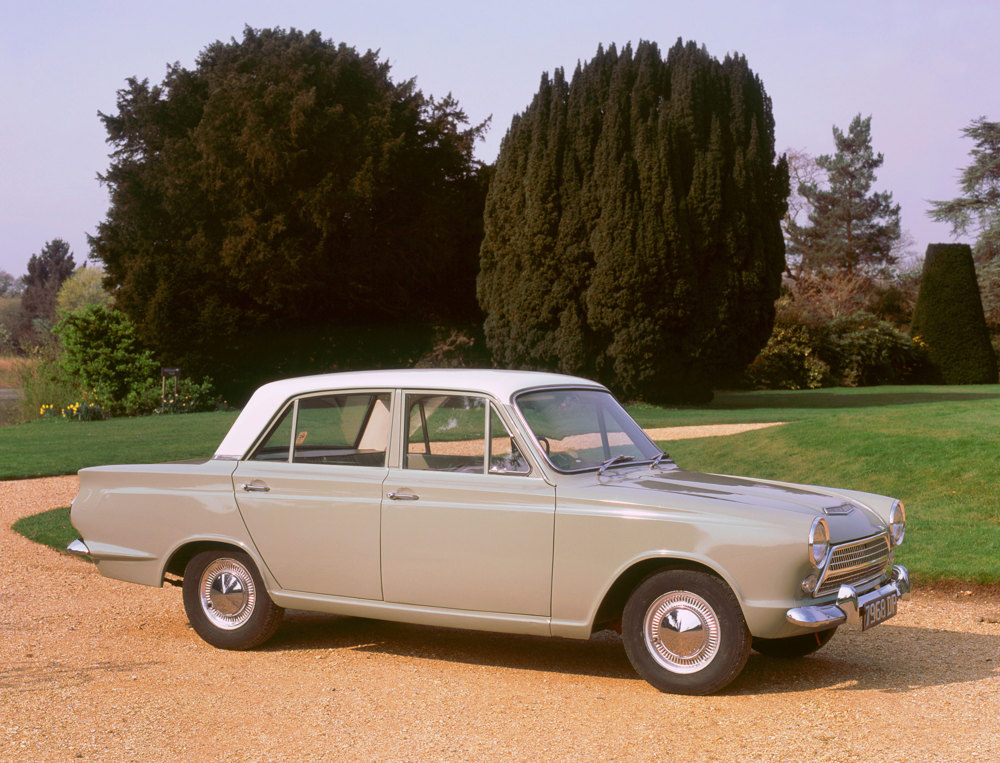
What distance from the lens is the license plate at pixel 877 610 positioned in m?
4.97

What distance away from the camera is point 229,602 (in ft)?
20.2

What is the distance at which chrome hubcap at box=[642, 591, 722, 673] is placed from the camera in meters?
4.98

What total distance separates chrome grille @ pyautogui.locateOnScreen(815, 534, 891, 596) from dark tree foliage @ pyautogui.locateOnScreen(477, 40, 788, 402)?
69.9 feet

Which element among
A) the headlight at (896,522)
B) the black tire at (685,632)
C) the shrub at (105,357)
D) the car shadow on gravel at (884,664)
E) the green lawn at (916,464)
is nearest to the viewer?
the black tire at (685,632)

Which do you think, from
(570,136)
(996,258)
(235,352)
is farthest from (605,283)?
(996,258)

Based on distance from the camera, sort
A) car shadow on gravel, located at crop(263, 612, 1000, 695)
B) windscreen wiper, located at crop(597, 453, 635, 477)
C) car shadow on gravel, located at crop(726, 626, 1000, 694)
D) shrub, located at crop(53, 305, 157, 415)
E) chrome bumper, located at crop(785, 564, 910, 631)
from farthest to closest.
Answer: shrub, located at crop(53, 305, 157, 415) → windscreen wiper, located at crop(597, 453, 635, 477) → car shadow on gravel, located at crop(263, 612, 1000, 695) → car shadow on gravel, located at crop(726, 626, 1000, 694) → chrome bumper, located at crop(785, 564, 910, 631)

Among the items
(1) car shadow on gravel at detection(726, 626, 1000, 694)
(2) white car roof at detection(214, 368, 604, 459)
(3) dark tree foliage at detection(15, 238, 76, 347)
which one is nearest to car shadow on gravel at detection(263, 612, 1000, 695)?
(1) car shadow on gravel at detection(726, 626, 1000, 694)

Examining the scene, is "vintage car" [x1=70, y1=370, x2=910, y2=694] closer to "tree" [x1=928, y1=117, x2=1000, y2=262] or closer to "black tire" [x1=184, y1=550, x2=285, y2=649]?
"black tire" [x1=184, y1=550, x2=285, y2=649]

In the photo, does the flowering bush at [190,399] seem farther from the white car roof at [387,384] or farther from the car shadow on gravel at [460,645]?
the white car roof at [387,384]

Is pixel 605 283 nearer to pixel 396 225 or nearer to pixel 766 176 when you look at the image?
pixel 766 176

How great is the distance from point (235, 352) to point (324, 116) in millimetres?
7589

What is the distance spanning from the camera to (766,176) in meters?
29.0

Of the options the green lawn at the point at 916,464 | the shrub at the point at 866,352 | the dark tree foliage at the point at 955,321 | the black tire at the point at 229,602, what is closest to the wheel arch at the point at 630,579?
the black tire at the point at 229,602

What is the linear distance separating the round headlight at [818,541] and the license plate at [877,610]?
1.14ft
